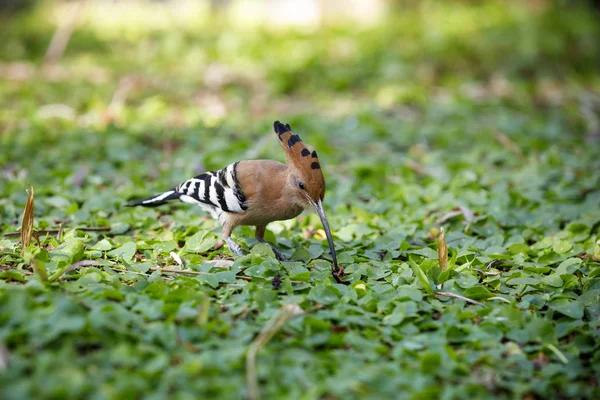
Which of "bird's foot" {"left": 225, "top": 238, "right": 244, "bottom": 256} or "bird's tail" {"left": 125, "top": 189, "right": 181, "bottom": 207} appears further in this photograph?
"bird's tail" {"left": 125, "top": 189, "right": 181, "bottom": 207}

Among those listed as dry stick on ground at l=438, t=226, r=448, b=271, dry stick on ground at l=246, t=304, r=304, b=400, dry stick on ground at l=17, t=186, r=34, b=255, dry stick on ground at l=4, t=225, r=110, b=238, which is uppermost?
dry stick on ground at l=17, t=186, r=34, b=255

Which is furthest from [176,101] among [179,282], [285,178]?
[179,282]

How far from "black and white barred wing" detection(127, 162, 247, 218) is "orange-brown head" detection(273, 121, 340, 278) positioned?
1.16 feet

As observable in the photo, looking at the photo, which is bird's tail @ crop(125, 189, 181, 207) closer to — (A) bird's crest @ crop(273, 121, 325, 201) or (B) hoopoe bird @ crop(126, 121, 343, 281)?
(B) hoopoe bird @ crop(126, 121, 343, 281)

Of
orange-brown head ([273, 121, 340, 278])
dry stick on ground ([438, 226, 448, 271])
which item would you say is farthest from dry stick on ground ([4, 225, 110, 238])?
dry stick on ground ([438, 226, 448, 271])

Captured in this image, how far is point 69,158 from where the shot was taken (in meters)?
5.76

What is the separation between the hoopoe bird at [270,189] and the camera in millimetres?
3838

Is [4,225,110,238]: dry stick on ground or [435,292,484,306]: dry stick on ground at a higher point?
[4,225,110,238]: dry stick on ground

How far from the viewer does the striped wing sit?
12.9 ft

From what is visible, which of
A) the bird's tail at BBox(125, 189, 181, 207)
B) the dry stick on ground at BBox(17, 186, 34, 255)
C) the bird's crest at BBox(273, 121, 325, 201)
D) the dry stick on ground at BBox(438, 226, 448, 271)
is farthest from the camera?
the bird's tail at BBox(125, 189, 181, 207)

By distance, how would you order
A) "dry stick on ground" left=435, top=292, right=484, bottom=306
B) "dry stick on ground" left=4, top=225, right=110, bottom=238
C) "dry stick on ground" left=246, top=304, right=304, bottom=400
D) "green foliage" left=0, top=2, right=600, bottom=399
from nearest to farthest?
1. "dry stick on ground" left=246, top=304, right=304, bottom=400
2. "green foliage" left=0, top=2, right=600, bottom=399
3. "dry stick on ground" left=435, top=292, right=484, bottom=306
4. "dry stick on ground" left=4, top=225, right=110, bottom=238

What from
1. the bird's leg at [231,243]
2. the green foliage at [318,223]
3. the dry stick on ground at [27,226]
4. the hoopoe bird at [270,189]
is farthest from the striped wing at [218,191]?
the dry stick on ground at [27,226]

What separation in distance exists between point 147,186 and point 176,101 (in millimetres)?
2717

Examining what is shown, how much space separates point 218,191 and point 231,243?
34 centimetres
